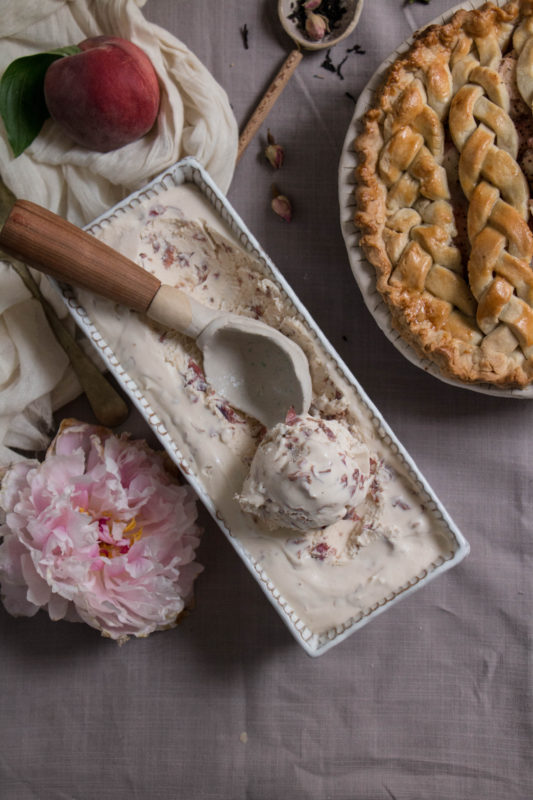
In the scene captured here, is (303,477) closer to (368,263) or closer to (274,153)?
(368,263)

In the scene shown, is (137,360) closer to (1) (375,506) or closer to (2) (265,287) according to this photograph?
(2) (265,287)

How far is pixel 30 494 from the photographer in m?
0.89

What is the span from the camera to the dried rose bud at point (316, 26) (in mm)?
1003

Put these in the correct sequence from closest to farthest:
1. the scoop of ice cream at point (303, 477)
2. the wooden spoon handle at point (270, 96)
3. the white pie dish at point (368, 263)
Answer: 1. the scoop of ice cream at point (303, 477)
2. the white pie dish at point (368, 263)
3. the wooden spoon handle at point (270, 96)

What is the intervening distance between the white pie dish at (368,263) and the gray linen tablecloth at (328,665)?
11 cm

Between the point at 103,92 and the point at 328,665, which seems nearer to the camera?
the point at 103,92

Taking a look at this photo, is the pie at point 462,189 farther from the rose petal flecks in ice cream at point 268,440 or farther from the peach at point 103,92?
the peach at point 103,92

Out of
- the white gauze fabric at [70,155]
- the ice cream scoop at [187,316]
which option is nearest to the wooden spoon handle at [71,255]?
the ice cream scoop at [187,316]

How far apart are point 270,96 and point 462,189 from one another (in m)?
0.33

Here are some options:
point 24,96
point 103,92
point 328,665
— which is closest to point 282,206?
point 103,92

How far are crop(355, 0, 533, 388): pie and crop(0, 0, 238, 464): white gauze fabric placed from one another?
0.79ft

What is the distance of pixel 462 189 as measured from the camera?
93 cm

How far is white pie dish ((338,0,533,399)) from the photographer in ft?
2.99

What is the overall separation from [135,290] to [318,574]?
43 centimetres
